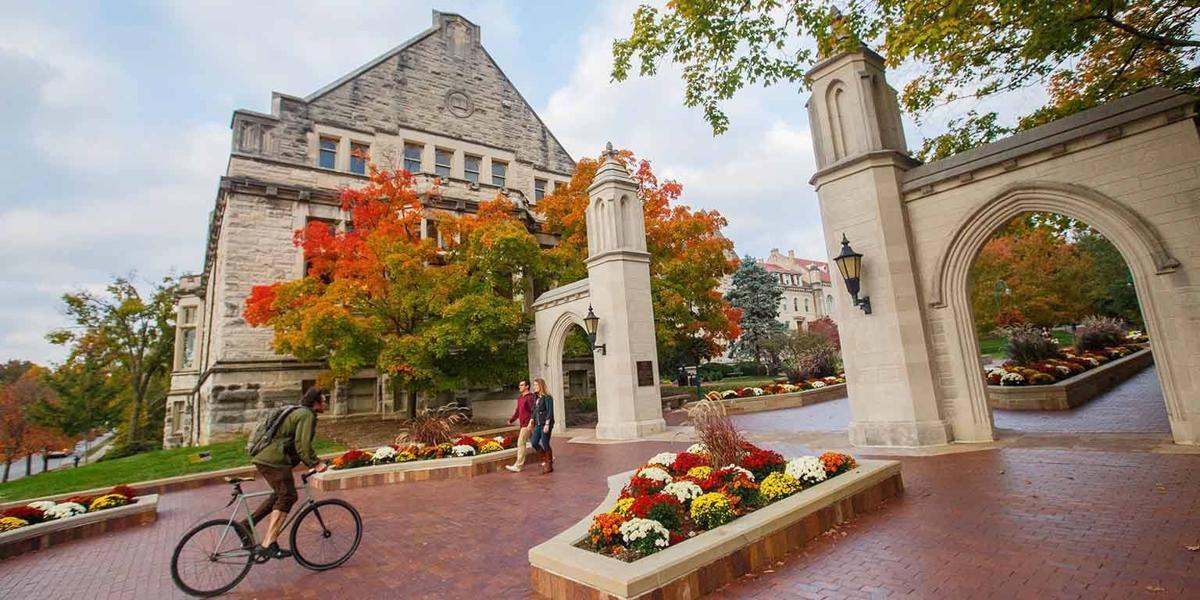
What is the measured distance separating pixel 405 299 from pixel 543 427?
26.8 feet

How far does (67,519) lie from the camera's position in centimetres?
720

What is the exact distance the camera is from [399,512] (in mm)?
7336

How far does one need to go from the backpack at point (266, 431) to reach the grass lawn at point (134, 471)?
31.4 feet

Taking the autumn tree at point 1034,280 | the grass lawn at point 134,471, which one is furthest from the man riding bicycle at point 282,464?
the autumn tree at point 1034,280

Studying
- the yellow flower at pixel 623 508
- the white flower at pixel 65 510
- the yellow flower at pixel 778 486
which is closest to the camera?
the yellow flower at pixel 623 508

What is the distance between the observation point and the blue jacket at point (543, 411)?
9953 mm

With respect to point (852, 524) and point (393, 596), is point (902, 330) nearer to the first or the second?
point (852, 524)

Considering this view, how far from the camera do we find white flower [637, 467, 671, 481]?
19.1ft

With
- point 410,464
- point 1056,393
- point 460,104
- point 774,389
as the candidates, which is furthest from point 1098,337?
point 460,104

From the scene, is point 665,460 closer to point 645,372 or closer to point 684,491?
point 684,491

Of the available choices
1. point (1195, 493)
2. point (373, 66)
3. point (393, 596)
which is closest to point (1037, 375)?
point (1195, 493)

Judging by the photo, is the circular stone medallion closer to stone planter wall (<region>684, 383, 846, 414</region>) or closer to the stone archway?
stone planter wall (<region>684, 383, 846, 414</region>)

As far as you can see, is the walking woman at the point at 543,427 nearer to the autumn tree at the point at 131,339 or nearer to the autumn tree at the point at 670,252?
the autumn tree at the point at 670,252

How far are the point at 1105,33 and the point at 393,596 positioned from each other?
42.8ft
